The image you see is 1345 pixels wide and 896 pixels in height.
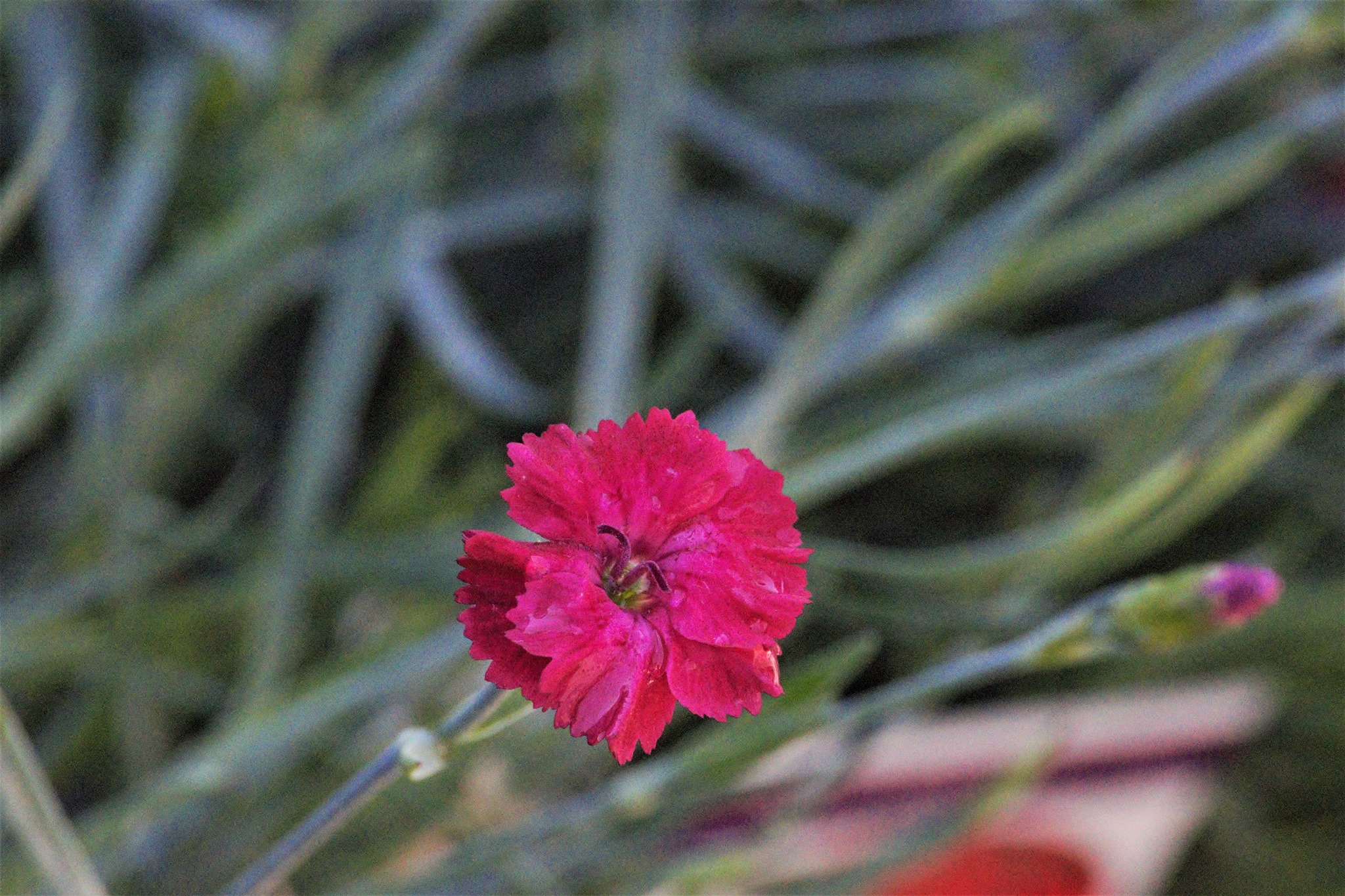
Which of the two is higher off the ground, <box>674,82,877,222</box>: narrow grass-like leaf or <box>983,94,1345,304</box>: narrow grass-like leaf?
<box>674,82,877,222</box>: narrow grass-like leaf

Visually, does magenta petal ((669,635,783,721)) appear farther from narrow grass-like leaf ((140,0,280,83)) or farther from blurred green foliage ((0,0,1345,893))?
narrow grass-like leaf ((140,0,280,83))

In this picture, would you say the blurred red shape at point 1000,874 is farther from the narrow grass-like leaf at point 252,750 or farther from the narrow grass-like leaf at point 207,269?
the narrow grass-like leaf at point 207,269

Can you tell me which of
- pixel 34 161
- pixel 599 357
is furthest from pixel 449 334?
pixel 34 161

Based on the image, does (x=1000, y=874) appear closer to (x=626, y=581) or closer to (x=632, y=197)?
(x=632, y=197)

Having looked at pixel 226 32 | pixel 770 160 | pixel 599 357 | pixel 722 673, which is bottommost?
pixel 722 673

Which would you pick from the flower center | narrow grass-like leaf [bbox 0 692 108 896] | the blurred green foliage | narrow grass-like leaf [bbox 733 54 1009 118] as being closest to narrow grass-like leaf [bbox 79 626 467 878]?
the blurred green foliage

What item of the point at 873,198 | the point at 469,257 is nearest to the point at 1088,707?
the point at 873,198

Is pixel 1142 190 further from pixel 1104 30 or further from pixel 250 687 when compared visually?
pixel 250 687
